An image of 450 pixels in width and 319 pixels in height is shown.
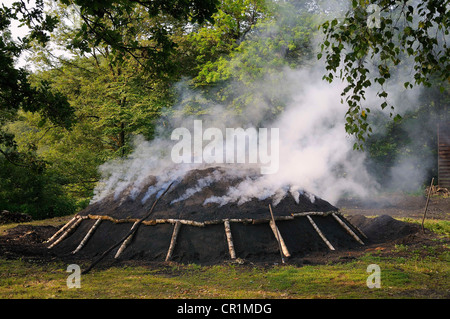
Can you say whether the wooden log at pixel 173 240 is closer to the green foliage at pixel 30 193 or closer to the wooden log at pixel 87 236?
the wooden log at pixel 87 236

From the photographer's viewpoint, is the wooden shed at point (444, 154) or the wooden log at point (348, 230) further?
the wooden shed at point (444, 154)

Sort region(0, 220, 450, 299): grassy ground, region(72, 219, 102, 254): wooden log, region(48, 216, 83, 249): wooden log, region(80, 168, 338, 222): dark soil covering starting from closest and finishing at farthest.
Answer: region(0, 220, 450, 299): grassy ground, region(80, 168, 338, 222): dark soil covering, region(72, 219, 102, 254): wooden log, region(48, 216, 83, 249): wooden log

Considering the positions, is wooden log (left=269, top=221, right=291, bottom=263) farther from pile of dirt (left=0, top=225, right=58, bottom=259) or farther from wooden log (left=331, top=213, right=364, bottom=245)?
pile of dirt (left=0, top=225, right=58, bottom=259)

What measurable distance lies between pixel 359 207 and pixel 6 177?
17244 millimetres

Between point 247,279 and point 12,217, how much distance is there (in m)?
14.4

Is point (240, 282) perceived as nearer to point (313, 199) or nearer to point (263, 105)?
point (313, 199)

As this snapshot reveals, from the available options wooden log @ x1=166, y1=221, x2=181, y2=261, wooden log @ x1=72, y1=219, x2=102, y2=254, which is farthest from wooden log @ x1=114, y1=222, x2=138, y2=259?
wooden log @ x1=72, y1=219, x2=102, y2=254

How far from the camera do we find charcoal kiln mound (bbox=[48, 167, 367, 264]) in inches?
350

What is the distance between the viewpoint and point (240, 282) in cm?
679

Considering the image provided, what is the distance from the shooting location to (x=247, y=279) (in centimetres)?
703

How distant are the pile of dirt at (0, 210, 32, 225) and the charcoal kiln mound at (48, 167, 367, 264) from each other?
7277 mm

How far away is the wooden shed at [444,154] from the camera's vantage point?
20469mm

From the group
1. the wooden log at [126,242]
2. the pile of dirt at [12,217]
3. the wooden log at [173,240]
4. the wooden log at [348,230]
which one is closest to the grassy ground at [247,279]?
the wooden log at [173,240]

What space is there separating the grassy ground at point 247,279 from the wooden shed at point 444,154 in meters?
13.7
